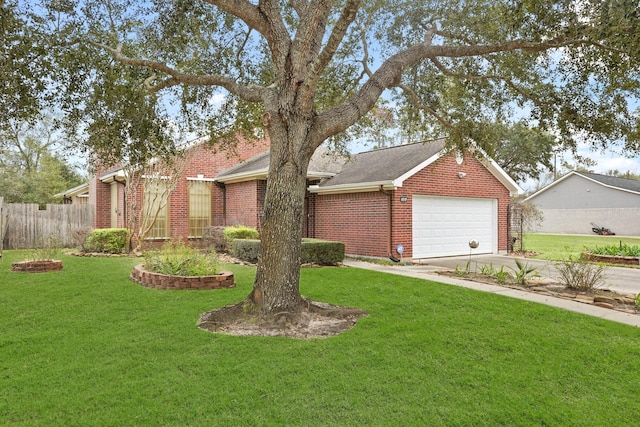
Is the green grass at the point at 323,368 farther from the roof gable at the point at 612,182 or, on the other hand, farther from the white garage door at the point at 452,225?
the roof gable at the point at 612,182

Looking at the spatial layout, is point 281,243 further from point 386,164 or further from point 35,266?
point 386,164

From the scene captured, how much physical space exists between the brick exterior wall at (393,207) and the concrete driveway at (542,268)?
123cm

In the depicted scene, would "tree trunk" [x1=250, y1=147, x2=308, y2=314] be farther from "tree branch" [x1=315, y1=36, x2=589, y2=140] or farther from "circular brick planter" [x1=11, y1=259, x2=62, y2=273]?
"circular brick planter" [x1=11, y1=259, x2=62, y2=273]

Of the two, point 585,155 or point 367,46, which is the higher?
point 367,46

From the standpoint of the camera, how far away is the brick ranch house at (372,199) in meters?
13.9

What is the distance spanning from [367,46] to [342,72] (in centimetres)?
83

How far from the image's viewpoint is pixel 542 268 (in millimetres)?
12250

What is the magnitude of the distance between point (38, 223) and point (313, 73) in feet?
50.5

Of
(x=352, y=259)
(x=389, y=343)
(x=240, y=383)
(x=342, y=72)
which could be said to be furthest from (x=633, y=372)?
(x=352, y=259)

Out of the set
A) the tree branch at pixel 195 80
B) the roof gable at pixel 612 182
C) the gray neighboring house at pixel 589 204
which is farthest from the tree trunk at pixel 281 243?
the roof gable at pixel 612 182

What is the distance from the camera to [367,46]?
10.4 metres

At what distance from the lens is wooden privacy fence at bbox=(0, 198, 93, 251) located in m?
16.2

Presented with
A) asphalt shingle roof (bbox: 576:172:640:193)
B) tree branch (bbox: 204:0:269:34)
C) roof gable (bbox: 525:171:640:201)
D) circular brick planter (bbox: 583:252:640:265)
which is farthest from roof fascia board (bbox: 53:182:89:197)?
asphalt shingle roof (bbox: 576:172:640:193)

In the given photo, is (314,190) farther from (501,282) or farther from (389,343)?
(389,343)
